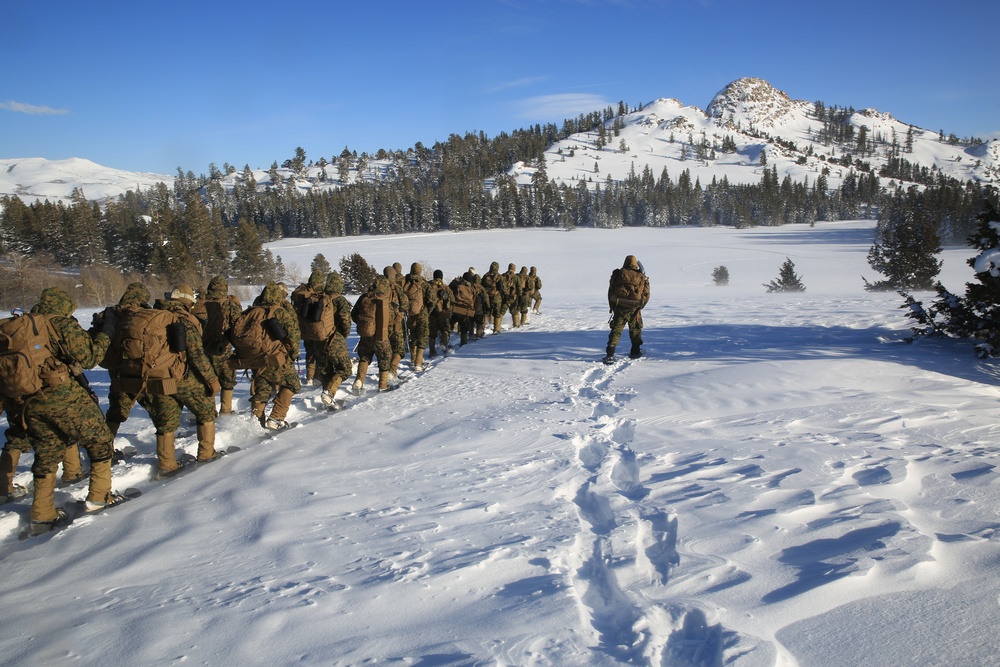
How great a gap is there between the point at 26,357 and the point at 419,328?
610cm

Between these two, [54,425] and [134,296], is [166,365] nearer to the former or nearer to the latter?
[134,296]

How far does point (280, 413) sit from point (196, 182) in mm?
207679

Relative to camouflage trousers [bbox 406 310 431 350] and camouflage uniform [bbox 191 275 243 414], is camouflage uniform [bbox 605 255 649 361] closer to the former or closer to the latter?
camouflage trousers [bbox 406 310 431 350]

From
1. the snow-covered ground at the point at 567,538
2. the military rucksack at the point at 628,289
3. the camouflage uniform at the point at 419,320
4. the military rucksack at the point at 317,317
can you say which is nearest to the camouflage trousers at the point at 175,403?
the snow-covered ground at the point at 567,538

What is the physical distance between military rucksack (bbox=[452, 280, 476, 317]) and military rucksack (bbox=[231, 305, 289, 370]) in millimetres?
5793

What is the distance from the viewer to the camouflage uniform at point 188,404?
4754 mm

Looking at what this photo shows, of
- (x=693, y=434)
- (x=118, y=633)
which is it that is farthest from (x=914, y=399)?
(x=118, y=633)

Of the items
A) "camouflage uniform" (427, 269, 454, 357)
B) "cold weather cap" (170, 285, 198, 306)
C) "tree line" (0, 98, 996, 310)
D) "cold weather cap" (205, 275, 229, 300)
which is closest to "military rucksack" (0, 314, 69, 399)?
"cold weather cap" (170, 285, 198, 306)

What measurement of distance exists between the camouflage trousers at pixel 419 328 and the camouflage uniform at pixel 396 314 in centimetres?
47

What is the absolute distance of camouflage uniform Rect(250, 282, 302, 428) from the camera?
5.99m

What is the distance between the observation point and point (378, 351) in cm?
796

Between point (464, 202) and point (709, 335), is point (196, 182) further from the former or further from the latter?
point (709, 335)

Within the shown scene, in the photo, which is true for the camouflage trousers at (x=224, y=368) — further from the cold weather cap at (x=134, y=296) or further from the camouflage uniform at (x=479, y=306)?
the camouflage uniform at (x=479, y=306)

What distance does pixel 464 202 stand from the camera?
103m
